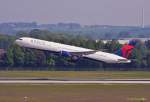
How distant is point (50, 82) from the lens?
82375 millimetres

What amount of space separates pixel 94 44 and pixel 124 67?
24.4m

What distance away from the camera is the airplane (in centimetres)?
12456
